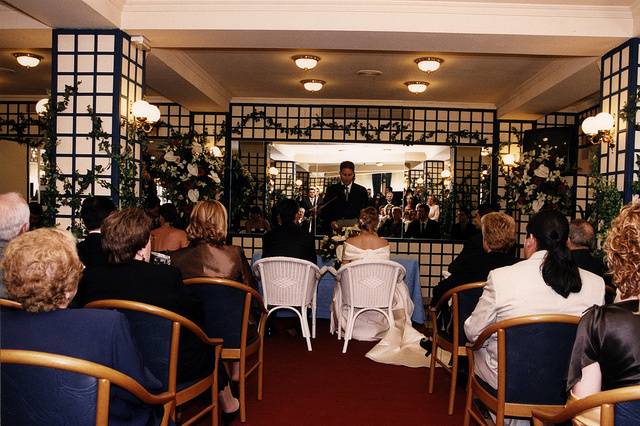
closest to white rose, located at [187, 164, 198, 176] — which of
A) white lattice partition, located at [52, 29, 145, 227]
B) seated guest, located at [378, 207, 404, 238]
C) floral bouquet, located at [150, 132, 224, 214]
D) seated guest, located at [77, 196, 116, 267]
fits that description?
floral bouquet, located at [150, 132, 224, 214]

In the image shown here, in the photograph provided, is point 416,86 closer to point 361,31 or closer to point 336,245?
point 361,31

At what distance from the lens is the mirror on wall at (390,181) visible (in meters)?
9.48

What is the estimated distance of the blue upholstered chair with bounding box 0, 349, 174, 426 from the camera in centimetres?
150

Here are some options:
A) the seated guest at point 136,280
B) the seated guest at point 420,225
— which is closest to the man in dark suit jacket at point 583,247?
the seated guest at point 136,280

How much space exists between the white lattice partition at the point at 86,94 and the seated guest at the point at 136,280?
10.1 ft

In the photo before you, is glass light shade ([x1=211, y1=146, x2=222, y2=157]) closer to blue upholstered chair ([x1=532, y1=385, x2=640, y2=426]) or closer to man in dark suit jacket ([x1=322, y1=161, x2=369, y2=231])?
man in dark suit jacket ([x1=322, y1=161, x2=369, y2=231])

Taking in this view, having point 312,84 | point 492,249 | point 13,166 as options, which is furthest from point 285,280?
point 13,166

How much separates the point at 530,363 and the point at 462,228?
7213 mm

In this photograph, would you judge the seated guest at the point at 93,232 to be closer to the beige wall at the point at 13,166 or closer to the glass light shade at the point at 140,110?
the glass light shade at the point at 140,110

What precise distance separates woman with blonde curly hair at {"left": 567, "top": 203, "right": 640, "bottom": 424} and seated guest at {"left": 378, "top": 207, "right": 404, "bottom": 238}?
7646mm

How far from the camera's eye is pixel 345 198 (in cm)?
857

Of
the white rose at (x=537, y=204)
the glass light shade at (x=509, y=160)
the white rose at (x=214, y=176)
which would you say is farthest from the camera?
the glass light shade at (x=509, y=160)

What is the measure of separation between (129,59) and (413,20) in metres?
2.90

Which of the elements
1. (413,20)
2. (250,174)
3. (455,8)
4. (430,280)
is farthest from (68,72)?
(430,280)
